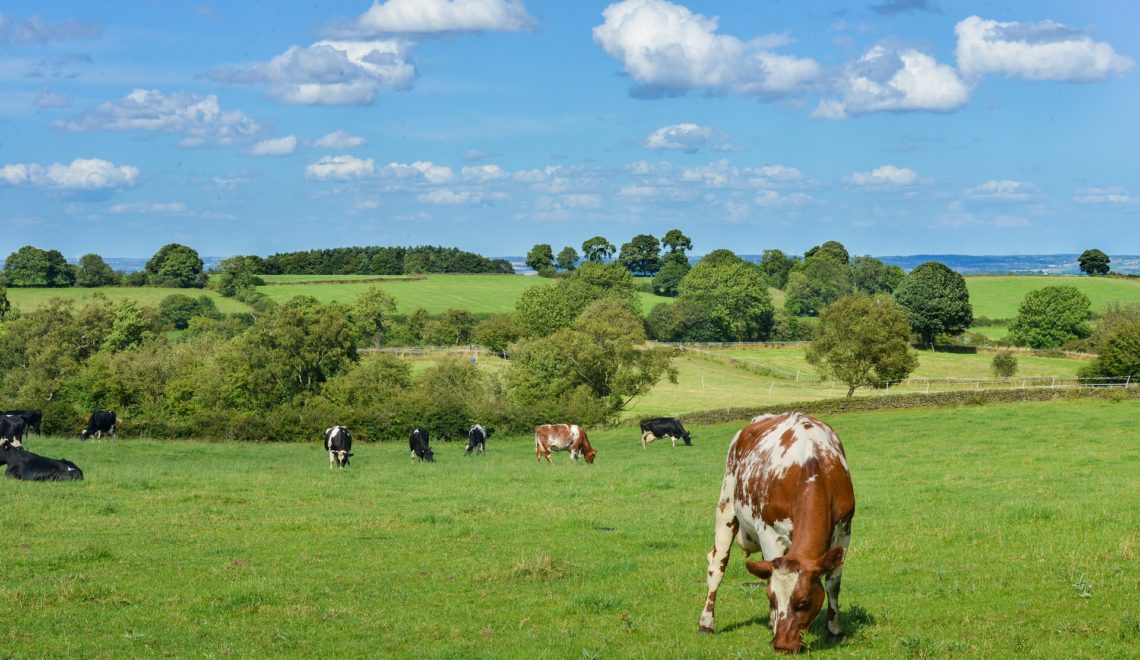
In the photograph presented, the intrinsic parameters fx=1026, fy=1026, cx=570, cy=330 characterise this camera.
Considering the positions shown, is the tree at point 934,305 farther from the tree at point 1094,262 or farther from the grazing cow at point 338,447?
the grazing cow at point 338,447

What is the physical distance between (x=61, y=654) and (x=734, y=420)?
46229mm

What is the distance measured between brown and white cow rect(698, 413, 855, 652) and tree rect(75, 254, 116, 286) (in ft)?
475

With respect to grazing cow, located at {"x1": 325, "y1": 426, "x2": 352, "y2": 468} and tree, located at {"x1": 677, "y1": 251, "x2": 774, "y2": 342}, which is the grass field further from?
tree, located at {"x1": 677, "y1": 251, "x2": 774, "y2": 342}

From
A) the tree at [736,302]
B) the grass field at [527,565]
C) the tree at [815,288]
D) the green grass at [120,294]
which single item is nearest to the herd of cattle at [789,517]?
the grass field at [527,565]

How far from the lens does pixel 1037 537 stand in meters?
16.7

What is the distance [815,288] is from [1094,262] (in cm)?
5326

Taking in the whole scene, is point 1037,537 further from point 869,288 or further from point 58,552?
point 869,288

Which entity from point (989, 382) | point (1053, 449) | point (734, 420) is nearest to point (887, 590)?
point (1053, 449)

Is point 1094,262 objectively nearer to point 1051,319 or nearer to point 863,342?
point 1051,319

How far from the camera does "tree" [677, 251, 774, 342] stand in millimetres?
135375

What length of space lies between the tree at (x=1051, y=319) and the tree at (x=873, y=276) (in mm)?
43293

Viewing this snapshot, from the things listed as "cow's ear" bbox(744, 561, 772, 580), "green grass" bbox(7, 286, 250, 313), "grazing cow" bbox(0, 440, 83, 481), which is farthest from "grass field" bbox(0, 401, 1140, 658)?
A: "green grass" bbox(7, 286, 250, 313)

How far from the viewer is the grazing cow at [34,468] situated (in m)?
26.2

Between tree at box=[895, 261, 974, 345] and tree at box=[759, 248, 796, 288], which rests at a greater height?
tree at box=[759, 248, 796, 288]
